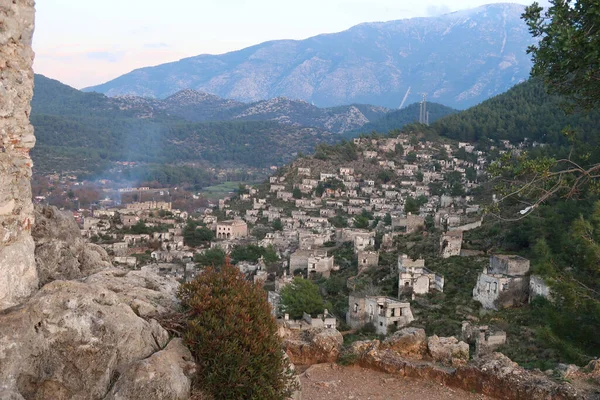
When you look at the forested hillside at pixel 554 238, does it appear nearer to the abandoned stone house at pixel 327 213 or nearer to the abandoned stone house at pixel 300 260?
the abandoned stone house at pixel 300 260

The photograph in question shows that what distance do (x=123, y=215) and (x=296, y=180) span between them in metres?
21.5

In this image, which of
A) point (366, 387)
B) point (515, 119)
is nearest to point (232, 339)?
point (366, 387)

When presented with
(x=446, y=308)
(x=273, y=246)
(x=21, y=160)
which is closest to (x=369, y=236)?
(x=273, y=246)

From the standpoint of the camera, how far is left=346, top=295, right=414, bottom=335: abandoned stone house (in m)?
19.8

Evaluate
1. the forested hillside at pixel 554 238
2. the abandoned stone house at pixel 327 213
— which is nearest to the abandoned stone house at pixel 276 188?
the abandoned stone house at pixel 327 213

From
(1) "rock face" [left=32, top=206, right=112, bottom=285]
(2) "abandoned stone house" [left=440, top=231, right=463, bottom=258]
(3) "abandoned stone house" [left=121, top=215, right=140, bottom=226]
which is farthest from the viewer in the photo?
(3) "abandoned stone house" [left=121, top=215, right=140, bottom=226]

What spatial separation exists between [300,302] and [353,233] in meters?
18.4

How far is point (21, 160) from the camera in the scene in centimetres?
474

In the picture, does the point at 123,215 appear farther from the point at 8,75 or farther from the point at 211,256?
the point at 8,75

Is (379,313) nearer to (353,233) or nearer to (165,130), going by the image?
(353,233)

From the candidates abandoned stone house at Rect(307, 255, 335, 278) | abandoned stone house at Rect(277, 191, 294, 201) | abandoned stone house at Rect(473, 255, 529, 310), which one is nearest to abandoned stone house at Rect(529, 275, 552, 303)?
abandoned stone house at Rect(473, 255, 529, 310)

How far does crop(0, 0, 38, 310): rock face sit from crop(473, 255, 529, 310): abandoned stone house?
18.6m

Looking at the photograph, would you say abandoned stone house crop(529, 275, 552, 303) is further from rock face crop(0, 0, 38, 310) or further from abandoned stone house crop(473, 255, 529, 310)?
rock face crop(0, 0, 38, 310)

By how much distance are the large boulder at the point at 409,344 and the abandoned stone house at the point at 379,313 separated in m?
11.3
